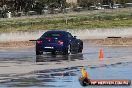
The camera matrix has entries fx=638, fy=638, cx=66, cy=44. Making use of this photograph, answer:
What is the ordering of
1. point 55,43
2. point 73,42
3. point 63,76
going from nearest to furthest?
1. point 63,76
2. point 55,43
3. point 73,42

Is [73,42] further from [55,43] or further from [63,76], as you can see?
[63,76]

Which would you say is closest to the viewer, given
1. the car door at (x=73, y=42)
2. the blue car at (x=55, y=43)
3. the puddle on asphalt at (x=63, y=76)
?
the puddle on asphalt at (x=63, y=76)

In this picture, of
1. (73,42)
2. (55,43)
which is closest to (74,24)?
(73,42)

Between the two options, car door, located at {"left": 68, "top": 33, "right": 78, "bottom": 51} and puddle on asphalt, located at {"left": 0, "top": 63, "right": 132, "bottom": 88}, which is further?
car door, located at {"left": 68, "top": 33, "right": 78, "bottom": 51}

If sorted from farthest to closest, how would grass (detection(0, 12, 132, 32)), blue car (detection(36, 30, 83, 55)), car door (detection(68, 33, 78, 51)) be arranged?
grass (detection(0, 12, 132, 32)) → car door (detection(68, 33, 78, 51)) → blue car (detection(36, 30, 83, 55))

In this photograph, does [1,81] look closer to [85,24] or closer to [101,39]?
[101,39]

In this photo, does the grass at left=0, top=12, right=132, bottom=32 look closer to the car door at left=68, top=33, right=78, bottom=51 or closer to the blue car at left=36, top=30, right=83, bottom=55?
the car door at left=68, top=33, right=78, bottom=51

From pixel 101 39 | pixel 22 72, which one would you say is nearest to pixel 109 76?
Answer: pixel 22 72

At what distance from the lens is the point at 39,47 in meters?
36.2

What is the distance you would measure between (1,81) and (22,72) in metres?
3.80

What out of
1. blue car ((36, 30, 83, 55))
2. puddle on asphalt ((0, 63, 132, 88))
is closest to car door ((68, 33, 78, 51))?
blue car ((36, 30, 83, 55))

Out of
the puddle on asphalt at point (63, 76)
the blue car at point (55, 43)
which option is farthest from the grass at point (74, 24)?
the puddle on asphalt at point (63, 76)

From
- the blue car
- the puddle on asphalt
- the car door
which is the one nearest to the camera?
the puddle on asphalt

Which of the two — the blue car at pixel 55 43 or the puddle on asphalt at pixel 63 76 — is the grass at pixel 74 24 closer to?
the blue car at pixel 55 43
